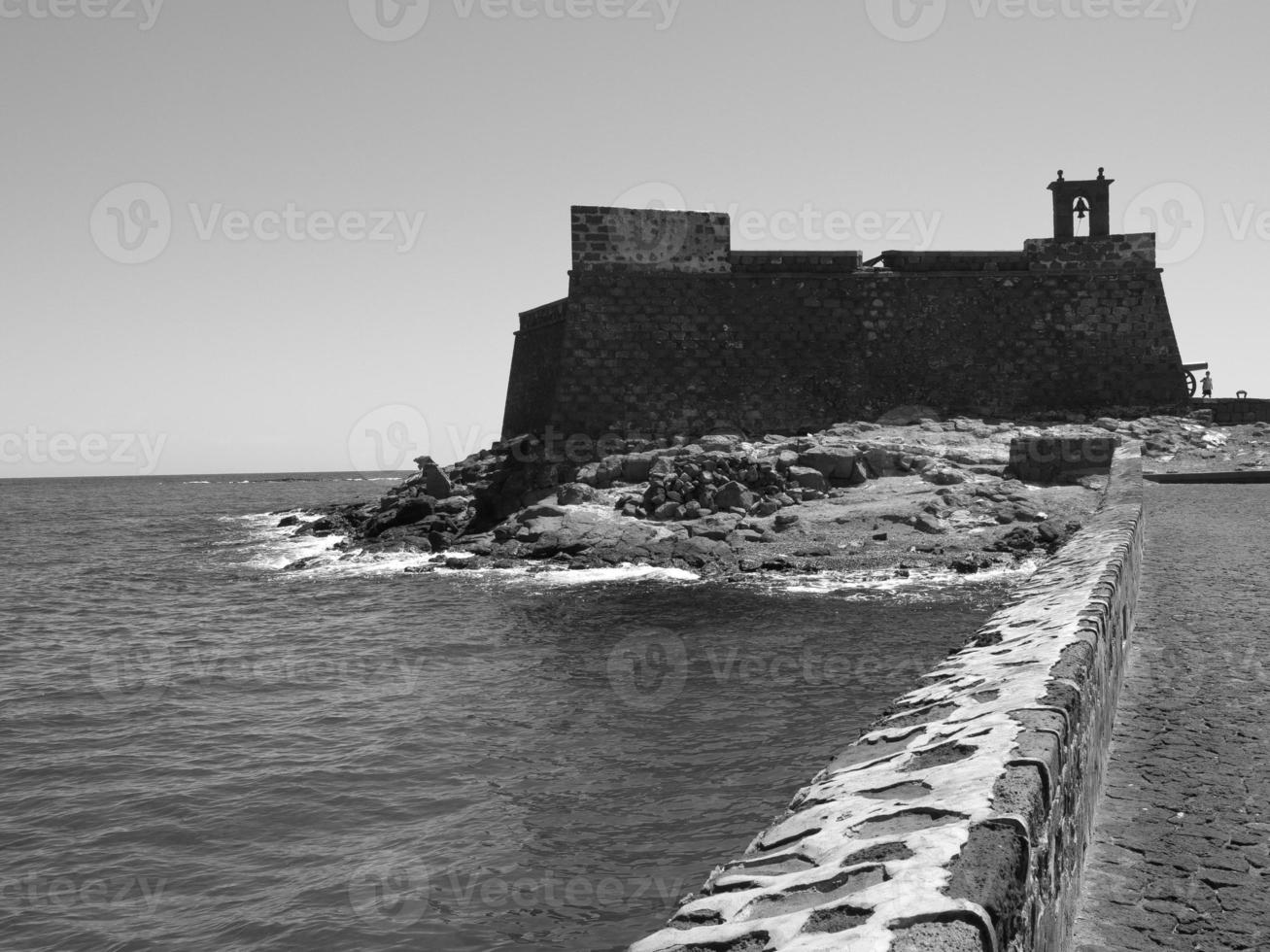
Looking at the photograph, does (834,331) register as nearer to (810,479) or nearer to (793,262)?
(793,262)

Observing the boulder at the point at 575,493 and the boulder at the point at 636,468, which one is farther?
the boulder at the point at 636,468

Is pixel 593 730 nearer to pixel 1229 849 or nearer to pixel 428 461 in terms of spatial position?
pixel 1229 849

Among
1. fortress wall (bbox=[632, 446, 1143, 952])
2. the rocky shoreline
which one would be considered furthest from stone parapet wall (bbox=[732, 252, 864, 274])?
fortress wall (bbox=[632, 446, 1143, 952])

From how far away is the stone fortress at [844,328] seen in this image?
943 inches

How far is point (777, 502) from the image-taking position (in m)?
19.8

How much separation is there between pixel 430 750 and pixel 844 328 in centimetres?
1867

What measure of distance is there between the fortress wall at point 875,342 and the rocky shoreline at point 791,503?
106cm

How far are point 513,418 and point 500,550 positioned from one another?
9.18 meters

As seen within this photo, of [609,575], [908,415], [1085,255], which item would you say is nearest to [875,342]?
[908,415]

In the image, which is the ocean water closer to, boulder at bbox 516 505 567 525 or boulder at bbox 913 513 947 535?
boulder at bbox 913 513 947 535

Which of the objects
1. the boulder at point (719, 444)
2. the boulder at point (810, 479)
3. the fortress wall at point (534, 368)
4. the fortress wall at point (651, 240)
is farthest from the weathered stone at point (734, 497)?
the fortress wall at point (651, 240)

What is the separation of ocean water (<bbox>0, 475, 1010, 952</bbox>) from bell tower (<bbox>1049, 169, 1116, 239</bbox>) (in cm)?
1392

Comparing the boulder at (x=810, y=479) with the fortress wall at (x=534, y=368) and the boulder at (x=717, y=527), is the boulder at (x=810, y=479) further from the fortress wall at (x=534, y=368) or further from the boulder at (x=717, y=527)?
the fortress wall at (x=534, y=368)

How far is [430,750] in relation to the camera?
28.3 feet
